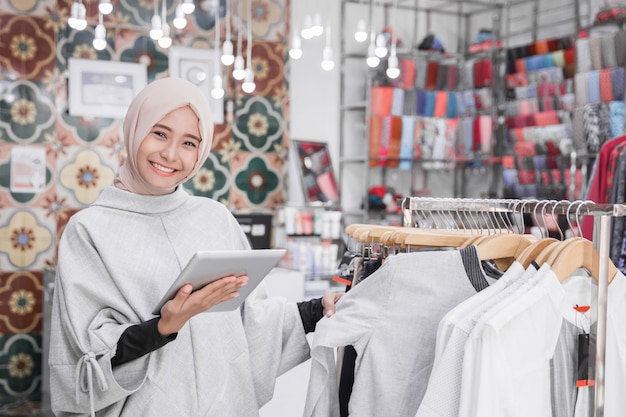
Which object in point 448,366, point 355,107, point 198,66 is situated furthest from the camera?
point 355,107

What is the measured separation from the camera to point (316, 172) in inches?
215

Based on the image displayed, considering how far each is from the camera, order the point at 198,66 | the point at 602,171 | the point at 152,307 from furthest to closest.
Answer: the point at 198,66 → the point at 602,171 → the point at 152,307

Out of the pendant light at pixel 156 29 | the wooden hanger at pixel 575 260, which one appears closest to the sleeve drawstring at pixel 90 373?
the wooden hanger at pixel 575 260

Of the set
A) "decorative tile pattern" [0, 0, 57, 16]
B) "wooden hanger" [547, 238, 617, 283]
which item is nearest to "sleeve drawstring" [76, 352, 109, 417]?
"wooden hanger" [547, 238, 617, 283]

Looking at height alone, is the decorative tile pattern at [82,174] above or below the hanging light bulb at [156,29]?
below

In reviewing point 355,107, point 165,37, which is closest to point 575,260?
point 165,37

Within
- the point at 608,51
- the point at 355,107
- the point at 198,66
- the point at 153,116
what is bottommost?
the point at 153,116

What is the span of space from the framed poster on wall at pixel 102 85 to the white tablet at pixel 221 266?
347cm

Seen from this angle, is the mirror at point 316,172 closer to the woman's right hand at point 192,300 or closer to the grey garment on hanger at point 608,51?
the grey garment on hanger at point 608,51

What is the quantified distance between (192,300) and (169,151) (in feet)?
1.44

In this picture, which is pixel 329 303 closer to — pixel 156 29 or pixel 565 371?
pixel 565 371

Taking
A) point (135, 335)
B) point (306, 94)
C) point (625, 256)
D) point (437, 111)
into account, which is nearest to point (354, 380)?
point (135, 335)

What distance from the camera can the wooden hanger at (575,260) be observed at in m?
1.63

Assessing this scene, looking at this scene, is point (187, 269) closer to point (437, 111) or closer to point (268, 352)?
point (268, 352)
